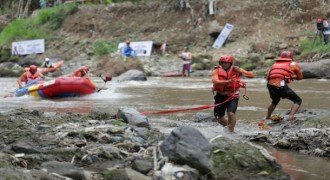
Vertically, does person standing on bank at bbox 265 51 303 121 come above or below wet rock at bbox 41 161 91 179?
above

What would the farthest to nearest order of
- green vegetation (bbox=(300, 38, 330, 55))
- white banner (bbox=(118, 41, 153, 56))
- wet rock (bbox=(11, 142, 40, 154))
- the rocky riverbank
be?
white banner (bbox=(118, 41, 153, 56)), green vegetation (bbox=(300, 38, 330, 55)), wet rock (bbox=(11, 142, 40, 154)), the rocky riverbank

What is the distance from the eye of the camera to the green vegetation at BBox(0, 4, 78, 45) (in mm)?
36031

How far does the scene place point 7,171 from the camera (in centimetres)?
439

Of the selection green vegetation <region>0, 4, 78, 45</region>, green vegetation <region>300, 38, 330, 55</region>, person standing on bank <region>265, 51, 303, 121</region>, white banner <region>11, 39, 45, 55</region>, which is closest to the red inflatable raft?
person standing on bank <region>265, 51, 303, 121</region>

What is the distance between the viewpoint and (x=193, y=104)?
12.6 metres

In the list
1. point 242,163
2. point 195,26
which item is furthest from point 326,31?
point 242,163

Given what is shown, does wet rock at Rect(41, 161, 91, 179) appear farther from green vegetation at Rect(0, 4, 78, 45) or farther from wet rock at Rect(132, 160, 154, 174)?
green vegetation at Rect(0, 4, 78, 45)

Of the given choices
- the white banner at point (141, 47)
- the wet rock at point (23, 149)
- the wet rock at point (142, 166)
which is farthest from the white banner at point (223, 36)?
the wet rock at point (142, 166)

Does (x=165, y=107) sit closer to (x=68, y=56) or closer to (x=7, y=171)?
(x=7, y=171)

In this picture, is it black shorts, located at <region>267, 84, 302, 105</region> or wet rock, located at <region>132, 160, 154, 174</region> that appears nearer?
wet rock, located at <region>132, 160, 154, 174</region>

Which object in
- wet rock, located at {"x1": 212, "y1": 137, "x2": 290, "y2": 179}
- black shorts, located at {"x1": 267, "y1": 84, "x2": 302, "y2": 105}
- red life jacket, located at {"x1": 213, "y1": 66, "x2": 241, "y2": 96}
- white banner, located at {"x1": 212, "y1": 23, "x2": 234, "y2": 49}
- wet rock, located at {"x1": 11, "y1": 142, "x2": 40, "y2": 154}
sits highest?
white banner, located at {"x1": 212, "y1": 23, "x2": 234, "y2": 49}

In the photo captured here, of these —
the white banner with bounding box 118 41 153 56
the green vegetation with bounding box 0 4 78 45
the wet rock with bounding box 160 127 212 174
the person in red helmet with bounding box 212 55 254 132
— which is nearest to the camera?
the wet rock with bounding box 160 127 212 174

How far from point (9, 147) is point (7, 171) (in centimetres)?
120

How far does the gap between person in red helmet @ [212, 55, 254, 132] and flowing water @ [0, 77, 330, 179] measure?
33 centimetres
